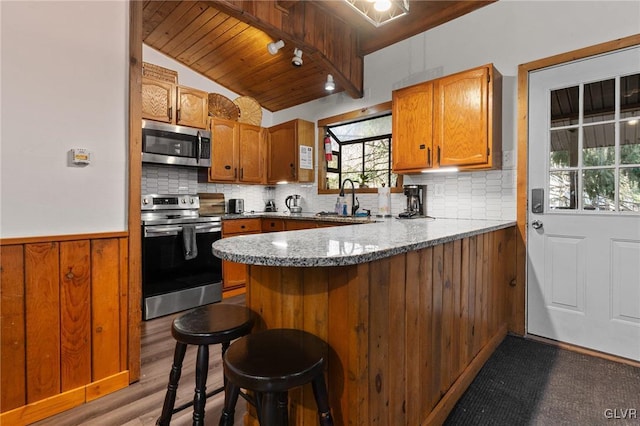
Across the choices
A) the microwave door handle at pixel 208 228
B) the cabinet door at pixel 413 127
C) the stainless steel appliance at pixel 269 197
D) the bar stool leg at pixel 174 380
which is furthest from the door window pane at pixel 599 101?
the stainless steel appliance at pixel 269 197

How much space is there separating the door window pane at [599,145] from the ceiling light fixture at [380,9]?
1576 mm

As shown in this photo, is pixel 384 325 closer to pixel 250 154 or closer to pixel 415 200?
pixel 415 200

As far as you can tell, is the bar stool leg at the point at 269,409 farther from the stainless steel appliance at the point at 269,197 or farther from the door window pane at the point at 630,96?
the stainless steel appliance at the point at 269,197

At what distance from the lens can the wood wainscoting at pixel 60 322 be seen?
4.87ft

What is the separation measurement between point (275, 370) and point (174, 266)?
8.36ft

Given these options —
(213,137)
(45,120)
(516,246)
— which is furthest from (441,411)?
(213,137)

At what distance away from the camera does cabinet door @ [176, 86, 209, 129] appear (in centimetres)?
349

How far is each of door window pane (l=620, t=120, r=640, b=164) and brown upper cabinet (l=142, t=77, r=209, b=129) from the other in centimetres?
377

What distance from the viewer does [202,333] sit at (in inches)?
44.2

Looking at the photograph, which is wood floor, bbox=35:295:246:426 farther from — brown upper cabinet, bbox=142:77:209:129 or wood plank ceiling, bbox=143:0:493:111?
wood plank ceiling, bbox=143:0:493:111

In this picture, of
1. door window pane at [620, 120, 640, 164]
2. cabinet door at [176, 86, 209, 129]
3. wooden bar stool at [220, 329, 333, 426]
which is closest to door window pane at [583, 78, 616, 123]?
door window pane at [620, 120, 640, 164]

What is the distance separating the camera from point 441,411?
150cm

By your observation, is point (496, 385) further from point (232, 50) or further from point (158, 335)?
point (232, 50)

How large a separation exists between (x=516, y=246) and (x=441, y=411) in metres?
1.61
